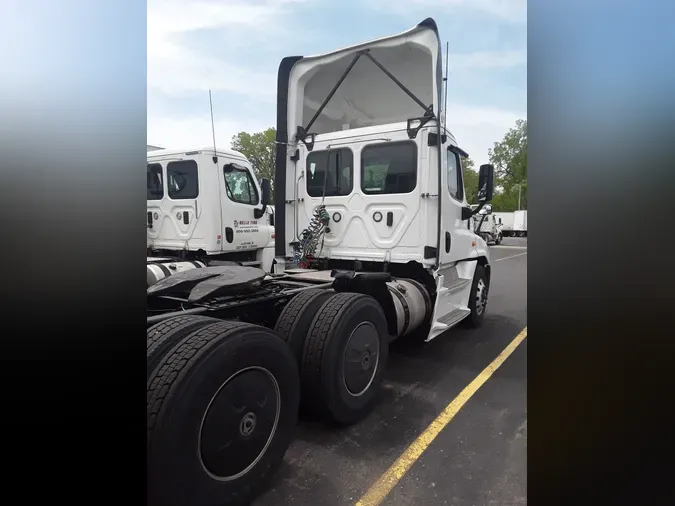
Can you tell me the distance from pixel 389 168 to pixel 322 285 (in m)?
1.81

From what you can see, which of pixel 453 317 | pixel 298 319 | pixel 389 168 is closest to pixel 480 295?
pixel 453 317

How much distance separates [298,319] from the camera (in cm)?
332

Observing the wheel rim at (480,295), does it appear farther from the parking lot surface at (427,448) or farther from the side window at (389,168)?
the side window at (389,168)

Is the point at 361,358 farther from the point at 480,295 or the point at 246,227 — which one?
the point at 246,227

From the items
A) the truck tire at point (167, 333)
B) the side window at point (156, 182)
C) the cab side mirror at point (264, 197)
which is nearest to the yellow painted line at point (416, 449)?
the truck tire at point (167, 333)

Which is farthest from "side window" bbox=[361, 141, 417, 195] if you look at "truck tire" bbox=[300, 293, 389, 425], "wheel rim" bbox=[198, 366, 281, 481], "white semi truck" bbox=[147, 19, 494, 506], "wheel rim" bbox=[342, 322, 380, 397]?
"wheel rim" bbox=[198, 366, 281, 481]

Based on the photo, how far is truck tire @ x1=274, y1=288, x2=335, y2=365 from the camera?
3246 millimetres

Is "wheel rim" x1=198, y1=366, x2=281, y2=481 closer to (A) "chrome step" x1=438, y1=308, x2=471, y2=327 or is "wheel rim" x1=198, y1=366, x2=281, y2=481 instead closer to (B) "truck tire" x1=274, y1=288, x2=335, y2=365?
(B) "truck tire" x1=274, y1=288, x2=335, y2=365

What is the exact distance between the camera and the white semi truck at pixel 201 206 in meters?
6.70

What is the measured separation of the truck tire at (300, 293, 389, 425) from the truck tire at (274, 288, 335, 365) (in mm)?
54

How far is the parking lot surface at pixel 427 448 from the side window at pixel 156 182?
4873mm
